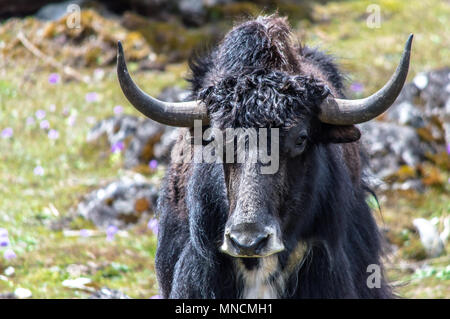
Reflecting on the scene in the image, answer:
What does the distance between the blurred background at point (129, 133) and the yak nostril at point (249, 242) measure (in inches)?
77.2

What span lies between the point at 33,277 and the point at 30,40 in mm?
6874

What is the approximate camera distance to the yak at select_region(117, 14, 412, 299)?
4.10 m

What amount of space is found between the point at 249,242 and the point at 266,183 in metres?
0.39

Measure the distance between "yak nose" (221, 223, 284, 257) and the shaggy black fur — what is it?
37 cm

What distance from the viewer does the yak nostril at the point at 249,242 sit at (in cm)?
380

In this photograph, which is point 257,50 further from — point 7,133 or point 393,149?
point 7,133

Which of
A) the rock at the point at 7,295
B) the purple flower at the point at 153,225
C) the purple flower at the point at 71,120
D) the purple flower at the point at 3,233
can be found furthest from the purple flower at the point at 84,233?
the purple flower at the point at 71,120

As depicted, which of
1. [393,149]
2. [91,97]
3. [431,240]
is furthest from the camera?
[91,97]

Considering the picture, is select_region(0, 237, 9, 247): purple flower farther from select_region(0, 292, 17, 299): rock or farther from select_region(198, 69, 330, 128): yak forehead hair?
select_region(198, 69, 330, 128): yak forehead hair

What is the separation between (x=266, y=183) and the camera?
4059 mm

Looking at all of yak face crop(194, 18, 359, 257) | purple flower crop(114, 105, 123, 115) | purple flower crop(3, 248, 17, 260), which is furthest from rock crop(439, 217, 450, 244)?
purple flower crop(114, 105, 123, 115)

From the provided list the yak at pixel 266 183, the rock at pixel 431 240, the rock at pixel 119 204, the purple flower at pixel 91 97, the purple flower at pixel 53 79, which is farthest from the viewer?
the purple flower at pixel 53 79

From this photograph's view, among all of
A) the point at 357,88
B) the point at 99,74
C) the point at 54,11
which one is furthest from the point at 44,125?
the point at 357,88

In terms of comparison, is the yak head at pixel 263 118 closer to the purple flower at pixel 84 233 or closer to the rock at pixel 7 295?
the rock at pixel 7 295
